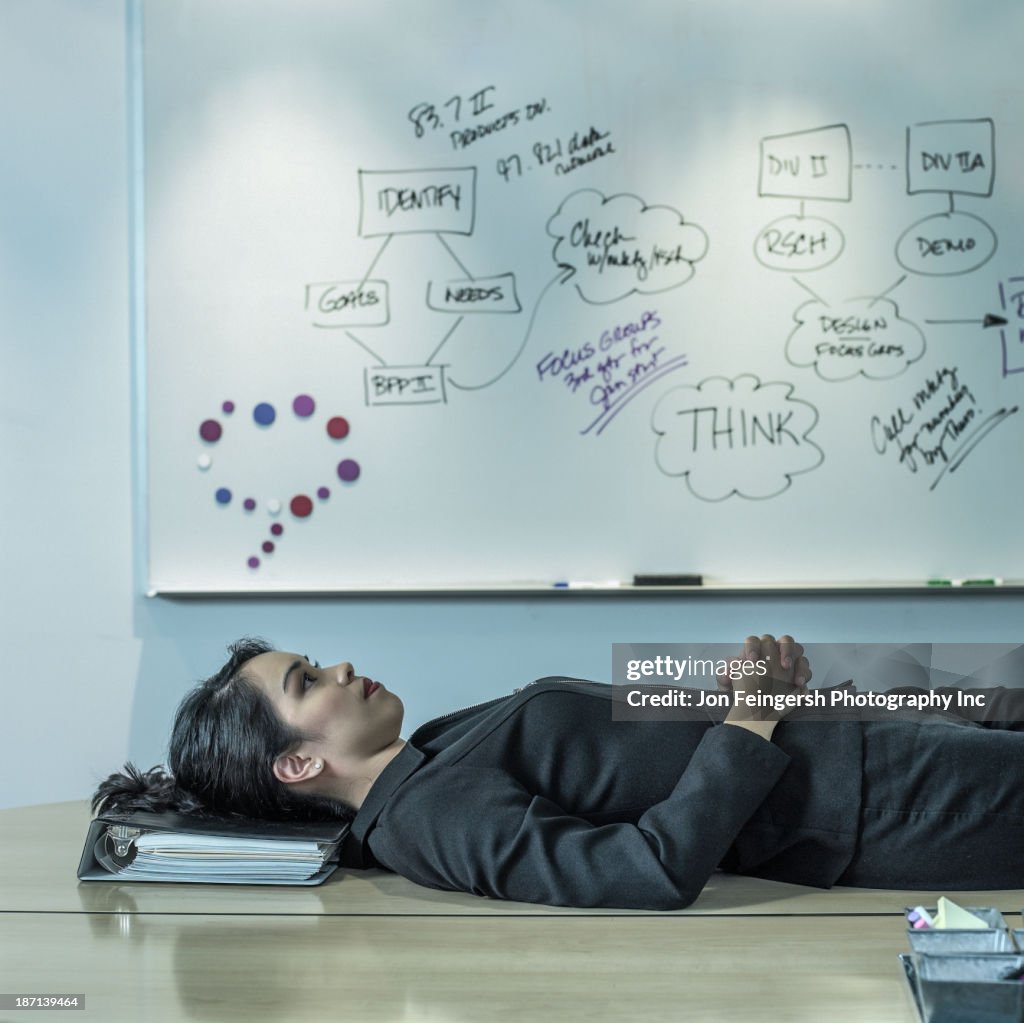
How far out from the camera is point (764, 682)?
1395mm

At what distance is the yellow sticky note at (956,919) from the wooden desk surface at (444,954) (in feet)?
0.25

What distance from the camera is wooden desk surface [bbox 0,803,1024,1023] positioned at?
40.5 inches

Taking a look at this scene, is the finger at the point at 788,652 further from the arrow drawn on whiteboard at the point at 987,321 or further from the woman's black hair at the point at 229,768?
the arrow drawn on whiteboard at the point at 987,321

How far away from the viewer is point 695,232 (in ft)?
8.14

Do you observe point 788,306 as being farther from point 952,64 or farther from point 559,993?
point 559,993

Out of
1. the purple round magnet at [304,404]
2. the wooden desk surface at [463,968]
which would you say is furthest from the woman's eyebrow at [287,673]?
the purple round magnet at [304,404]

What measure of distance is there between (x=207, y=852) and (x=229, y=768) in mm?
136

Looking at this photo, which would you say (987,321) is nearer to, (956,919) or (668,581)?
(668,581)

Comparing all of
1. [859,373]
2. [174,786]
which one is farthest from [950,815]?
[859,373]

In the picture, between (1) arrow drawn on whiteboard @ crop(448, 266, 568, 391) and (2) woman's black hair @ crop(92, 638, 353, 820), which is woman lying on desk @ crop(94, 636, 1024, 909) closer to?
(2) woman's black hair @ crop(92, 638, 353, 820)

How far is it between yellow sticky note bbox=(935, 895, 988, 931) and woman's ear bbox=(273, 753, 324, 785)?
2.66ft

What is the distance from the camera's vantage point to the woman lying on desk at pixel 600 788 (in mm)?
1271

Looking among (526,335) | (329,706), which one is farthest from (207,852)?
(526,335)

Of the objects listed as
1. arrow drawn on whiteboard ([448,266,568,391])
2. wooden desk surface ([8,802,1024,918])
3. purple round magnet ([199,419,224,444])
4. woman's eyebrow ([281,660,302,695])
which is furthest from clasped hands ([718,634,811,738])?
purple round magnet ([199,419,224,444])
